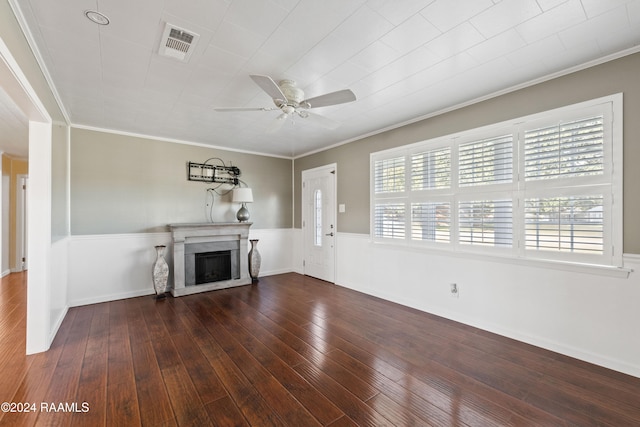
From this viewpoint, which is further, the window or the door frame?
the door frame

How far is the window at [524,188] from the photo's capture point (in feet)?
7.70

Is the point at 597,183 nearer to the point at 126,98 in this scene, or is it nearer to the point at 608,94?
the point at 608,94

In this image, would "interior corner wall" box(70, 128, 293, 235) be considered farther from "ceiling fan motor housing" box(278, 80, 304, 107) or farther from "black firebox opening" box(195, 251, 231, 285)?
"ceiling fan motor housing" box(278, 80, 304, 107)

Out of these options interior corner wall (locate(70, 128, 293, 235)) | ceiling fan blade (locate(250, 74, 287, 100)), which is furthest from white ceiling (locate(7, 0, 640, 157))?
interior corner wall (locate(70, 128, 293, 235))

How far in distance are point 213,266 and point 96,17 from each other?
3.68m

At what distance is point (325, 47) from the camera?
2131mm

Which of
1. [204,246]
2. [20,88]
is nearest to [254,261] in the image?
[204,246]

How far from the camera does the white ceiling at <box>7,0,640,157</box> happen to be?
1.76 metres

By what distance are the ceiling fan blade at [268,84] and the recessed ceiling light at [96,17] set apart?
3.24 ft

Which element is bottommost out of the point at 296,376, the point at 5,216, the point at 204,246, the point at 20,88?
the point at 296,376

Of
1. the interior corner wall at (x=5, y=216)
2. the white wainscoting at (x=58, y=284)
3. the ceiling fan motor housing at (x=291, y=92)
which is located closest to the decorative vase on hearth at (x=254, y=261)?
the white wainscoting at (x=58, y=284)

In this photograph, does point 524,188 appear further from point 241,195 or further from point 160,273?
point 160,273

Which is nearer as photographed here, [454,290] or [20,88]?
[20,88]

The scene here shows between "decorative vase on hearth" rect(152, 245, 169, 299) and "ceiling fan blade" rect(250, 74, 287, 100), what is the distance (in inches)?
124
